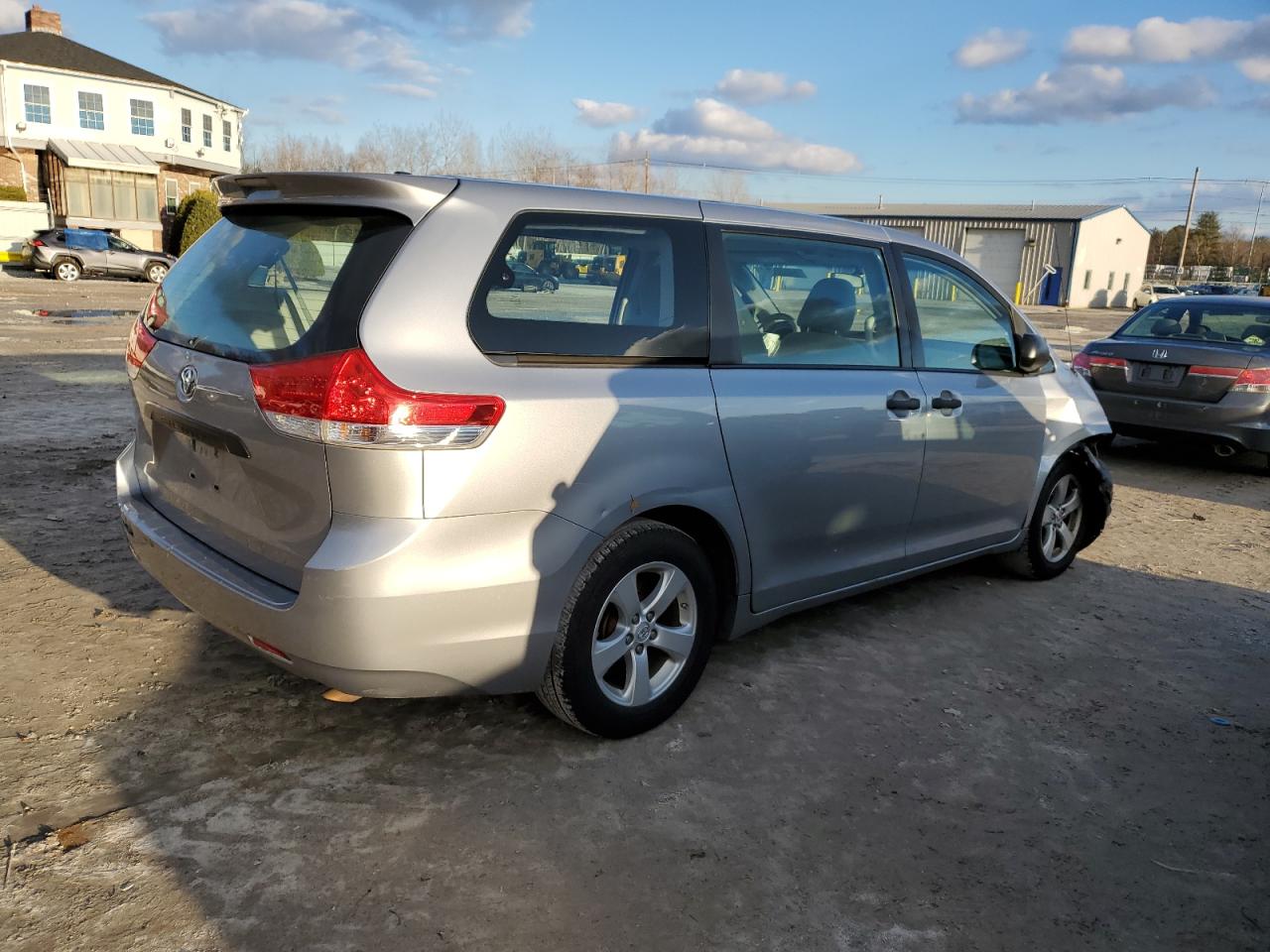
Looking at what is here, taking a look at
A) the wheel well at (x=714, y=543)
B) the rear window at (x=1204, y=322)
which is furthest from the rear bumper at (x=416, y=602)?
the rear window at (x=1204, y=322)

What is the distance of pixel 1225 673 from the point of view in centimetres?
447

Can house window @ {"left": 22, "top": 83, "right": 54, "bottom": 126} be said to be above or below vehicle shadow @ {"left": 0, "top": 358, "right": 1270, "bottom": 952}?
above

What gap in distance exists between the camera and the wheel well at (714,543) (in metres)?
3.49

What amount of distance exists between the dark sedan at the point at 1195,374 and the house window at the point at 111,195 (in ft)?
142

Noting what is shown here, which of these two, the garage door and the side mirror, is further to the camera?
the garage door

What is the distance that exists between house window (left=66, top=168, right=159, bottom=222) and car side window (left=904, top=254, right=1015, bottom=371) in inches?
1773

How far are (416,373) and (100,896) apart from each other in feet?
5.29

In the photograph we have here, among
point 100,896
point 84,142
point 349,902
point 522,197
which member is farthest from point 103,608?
point 84,142

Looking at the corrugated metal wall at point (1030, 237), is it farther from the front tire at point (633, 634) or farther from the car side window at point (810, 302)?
the front tire at point (633, 634)

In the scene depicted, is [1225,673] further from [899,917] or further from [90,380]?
[90,380]

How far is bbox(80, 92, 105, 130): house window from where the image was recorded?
42219 mm

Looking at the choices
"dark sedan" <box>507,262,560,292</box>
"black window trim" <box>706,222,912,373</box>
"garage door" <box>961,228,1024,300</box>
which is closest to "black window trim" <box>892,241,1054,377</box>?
"black window trim" <box>706,222,912,373</box>

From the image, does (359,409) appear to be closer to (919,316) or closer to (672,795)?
(672,795)

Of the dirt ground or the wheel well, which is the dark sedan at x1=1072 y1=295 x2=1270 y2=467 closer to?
the dirt ground
